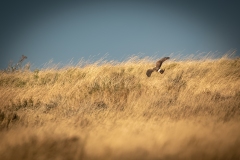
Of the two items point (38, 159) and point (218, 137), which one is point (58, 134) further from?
point (218, 137)

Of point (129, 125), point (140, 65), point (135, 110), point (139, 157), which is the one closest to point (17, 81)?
point (140, 65)

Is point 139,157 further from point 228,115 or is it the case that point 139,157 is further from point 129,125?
point 228,115

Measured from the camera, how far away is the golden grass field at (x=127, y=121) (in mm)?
2020

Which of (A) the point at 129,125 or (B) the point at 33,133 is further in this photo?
(A) the point at 129,125

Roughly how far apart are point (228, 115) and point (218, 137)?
1013mm

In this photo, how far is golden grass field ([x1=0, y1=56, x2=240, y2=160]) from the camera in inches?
79.5

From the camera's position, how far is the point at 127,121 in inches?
116

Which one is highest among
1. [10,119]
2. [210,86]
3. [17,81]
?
[17,81]

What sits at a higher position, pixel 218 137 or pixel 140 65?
pixel 140 65

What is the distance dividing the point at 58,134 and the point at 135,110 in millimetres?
1467

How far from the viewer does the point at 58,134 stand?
248 cm

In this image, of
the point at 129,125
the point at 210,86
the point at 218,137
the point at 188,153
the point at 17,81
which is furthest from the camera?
the point at 17,81

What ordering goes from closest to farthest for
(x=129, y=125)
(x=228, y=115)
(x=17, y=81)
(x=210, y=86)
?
1. (x=129, y=125)
2. (x=228, y=115)
3. (x=210, y=86)
4. (x=17, y=81)

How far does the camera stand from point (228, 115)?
3039mm
